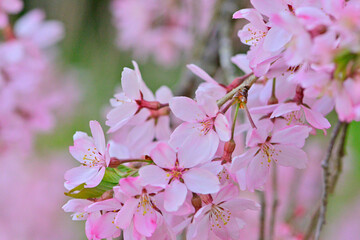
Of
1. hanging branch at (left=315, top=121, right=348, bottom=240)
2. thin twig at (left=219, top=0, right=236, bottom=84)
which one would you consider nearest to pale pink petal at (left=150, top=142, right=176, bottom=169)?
hanging branch at (left=315, top=121, right=348, bottom=240)

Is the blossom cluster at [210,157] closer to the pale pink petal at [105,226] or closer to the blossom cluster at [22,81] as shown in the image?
the pale pink petal at [105,226]

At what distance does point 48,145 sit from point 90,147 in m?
1.55

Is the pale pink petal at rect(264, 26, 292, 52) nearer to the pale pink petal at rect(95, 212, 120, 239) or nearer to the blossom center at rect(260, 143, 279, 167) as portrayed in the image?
the blossom center at rect(260, 143, 279, 167)

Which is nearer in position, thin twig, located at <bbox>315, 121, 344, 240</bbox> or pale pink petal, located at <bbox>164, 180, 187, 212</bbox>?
pale pink petal, located at <bbox>164, 180, 187, 212</bbox>

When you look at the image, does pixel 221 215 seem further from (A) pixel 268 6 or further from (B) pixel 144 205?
(A) pixel 268 6

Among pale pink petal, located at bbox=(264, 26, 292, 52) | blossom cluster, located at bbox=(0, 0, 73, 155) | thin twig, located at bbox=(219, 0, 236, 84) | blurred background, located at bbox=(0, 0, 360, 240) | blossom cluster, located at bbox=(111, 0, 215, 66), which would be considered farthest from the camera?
blurred background, located at bbox=(0, 0, 360, 240)

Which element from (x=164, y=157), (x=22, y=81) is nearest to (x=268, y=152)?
(x=164, y=157)

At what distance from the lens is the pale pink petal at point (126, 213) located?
0.42 m

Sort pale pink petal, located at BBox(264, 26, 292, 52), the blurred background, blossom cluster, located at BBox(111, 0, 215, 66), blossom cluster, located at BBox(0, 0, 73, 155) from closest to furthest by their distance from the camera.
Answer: pale pink petal, located at BBox(264, 26, 292, 52) < blossom cluster, located at BBox(0, 0, 73, 155) < blossom cluster, located at BBox(111, 0, 215, 66) < the blurred background

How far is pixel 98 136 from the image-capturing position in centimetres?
46

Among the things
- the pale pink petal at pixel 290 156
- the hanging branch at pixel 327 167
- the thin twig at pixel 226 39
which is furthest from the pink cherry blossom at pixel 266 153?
the thin twig at pixel 226 39

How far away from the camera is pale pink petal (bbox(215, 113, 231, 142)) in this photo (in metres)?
0.42

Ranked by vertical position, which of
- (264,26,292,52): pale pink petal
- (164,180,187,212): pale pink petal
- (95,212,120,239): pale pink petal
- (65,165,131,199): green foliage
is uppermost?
(264,26,292,52): pale pink petal

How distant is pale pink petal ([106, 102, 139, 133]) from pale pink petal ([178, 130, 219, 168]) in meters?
0.09
